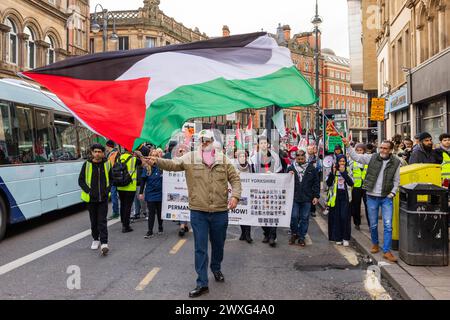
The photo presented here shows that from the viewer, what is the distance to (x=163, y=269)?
6520 millimetres

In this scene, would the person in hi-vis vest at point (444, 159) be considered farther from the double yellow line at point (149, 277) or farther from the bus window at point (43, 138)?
the bus window at point (43, 138)

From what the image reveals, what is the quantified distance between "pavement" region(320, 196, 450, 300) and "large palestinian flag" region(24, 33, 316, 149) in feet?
→ 8.62

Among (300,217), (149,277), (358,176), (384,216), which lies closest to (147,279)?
(149,277)

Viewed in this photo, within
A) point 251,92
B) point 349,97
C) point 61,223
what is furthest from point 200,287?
point 349,97

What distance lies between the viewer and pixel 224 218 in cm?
561

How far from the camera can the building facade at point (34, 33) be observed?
24.1 m

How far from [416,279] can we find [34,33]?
27118mm

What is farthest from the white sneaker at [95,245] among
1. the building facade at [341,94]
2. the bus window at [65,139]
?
the building facade at [341,94]

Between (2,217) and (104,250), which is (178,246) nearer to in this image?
(104,250)

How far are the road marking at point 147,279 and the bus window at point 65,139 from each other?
225 inches

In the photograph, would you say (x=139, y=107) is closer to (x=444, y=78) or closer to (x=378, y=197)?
(x=378, y=197)

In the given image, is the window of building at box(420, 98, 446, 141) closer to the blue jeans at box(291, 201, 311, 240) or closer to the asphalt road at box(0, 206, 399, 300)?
the asphalt road at box(0, 206, 399, 300)

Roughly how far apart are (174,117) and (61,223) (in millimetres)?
6459
